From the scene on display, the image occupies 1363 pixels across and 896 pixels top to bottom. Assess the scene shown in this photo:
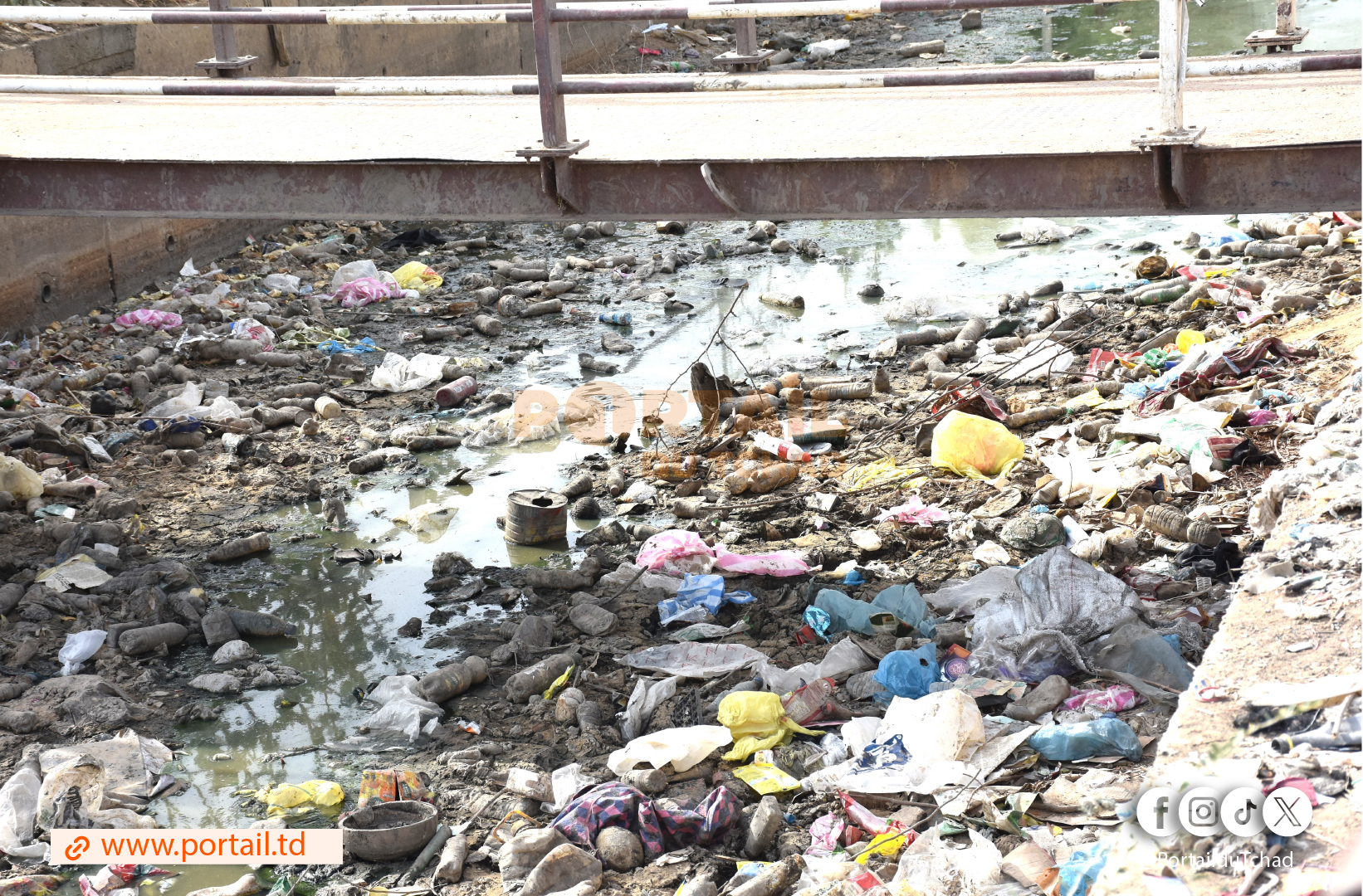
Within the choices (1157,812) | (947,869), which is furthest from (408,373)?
(1157,812)

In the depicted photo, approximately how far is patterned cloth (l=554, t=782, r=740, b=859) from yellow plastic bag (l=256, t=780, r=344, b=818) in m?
0.98

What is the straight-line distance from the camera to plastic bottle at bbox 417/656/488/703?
550 centimetres

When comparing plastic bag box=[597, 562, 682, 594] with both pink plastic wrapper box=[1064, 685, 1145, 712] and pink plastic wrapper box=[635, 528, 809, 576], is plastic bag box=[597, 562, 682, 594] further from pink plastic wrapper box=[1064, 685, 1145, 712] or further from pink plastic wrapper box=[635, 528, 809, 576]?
pink plastic wrapper box=[1064, 685, 1145, 712]

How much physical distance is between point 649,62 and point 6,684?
1389cm

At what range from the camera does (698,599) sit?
238 inches

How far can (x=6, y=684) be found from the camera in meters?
5.57

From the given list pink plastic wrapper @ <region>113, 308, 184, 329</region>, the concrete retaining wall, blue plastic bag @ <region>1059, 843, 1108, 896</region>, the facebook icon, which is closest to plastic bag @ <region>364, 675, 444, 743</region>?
blue plastic bag @ <region>1059, 843, 1108, 896</region>

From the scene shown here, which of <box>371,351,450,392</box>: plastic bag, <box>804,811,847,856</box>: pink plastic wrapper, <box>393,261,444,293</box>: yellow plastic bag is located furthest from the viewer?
<box>393,261,444,293</box>: yellow plastic bag

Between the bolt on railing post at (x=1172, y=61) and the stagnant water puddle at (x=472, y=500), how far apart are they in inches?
149

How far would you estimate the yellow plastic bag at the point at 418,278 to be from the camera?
35.7 feet

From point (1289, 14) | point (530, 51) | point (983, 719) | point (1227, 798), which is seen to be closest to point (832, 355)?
point (1289, 14)

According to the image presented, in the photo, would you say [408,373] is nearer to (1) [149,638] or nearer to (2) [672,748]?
(1) [149,638]

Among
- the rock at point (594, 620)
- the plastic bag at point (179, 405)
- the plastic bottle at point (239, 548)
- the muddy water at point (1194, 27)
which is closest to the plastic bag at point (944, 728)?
the rock at point (594, 620)

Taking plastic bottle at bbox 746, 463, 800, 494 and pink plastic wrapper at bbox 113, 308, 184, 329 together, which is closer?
plastic bottle at bbox 746, 463, 800, 494
